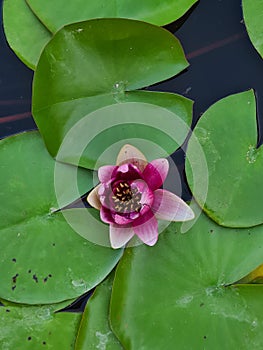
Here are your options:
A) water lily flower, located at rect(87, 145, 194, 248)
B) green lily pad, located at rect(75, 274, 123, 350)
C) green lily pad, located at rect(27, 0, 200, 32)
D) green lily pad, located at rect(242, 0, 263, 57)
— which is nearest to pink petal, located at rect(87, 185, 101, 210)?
water lily flower, located at rect(87, 145, 194, 248)

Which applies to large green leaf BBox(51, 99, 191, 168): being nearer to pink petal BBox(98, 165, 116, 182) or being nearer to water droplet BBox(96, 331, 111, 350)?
pink petal BBox(98, 165, 116, 182)

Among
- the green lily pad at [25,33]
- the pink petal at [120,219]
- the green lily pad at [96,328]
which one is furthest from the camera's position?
the green lily pad at [25,33]

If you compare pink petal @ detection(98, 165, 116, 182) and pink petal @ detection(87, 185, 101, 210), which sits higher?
pink petal @ detection(98, 165, 116, 182)

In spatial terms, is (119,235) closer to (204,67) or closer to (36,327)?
(36,327)

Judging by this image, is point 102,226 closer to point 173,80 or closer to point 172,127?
point 172,127

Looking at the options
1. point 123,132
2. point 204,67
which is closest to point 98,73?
point 123,132

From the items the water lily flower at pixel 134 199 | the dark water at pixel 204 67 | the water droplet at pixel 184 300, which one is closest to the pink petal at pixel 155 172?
the water lily flower at pixel 134 199

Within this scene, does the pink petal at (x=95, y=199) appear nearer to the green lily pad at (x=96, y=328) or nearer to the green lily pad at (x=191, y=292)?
the green lily pad at (x=191, y=292)
